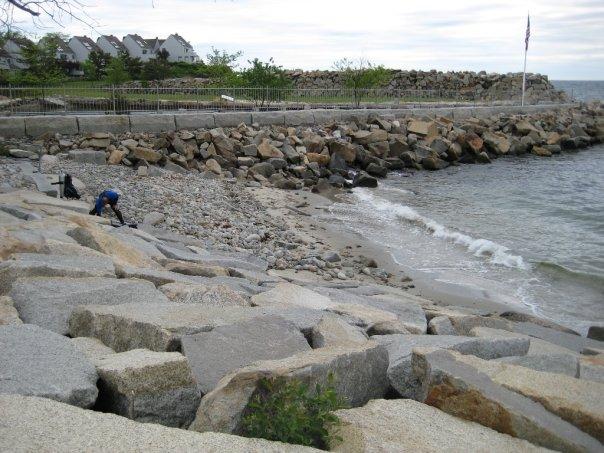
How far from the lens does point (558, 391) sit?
381 cm

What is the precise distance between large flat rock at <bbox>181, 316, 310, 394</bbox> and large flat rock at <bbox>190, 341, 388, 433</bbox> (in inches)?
11.0

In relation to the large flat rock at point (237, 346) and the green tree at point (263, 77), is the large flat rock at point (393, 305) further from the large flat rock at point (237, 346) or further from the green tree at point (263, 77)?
the green tree at point (263, 77)

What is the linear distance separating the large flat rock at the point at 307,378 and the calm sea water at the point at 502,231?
6.62 meters

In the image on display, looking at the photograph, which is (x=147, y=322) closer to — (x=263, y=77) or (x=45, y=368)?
(x=45, y=368)

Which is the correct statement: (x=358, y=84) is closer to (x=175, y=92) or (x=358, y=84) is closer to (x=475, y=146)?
(x=475, y=146)

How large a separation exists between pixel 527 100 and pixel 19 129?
4031 centimetres

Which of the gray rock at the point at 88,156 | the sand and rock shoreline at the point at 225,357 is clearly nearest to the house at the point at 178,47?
the gray rock at the point at 88,156

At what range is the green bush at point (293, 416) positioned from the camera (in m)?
3.09

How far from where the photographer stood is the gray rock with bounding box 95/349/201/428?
336cm

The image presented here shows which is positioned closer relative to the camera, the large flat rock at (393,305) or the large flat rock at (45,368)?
the large flat rock at (45,368)

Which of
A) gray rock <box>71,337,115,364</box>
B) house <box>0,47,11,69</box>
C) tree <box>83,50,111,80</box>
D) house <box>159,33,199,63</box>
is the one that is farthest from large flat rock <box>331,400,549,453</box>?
house <box>159,33,199,63</box>

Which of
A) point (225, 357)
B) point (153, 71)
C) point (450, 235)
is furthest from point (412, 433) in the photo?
point (153, 71)

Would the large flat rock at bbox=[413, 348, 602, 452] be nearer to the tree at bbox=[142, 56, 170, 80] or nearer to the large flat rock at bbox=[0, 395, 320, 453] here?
the large flat rock at bbox=[0, 395, 320, 453]

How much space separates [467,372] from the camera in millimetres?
3814
